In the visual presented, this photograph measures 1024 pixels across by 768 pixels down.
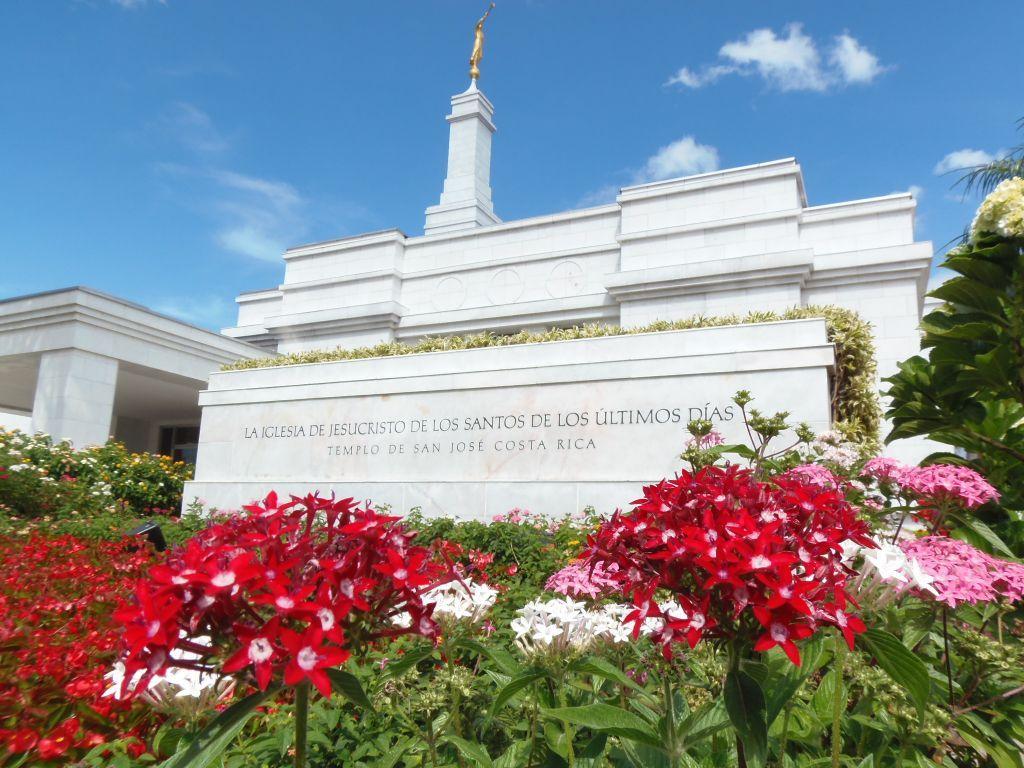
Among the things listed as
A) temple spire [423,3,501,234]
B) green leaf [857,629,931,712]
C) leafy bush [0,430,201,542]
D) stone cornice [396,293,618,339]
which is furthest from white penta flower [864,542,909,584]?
temple spire [423,3,501,234]

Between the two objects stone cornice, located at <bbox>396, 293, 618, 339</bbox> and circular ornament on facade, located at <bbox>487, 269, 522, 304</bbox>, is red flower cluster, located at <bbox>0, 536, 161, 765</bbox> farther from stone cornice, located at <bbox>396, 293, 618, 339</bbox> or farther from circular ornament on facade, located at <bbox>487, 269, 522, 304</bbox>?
circular ornament on facade, located at <bbox>487, 269, 522, 304</bbox>

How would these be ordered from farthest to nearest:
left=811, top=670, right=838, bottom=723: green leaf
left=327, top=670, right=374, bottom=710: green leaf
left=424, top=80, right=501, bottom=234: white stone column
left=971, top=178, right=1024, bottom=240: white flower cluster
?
left=424, top=80, right=501, bottom=234: white stone column, left=971, top=178, right=1024, bottom=240: white flower cluster, left=811, top=670, right=838, bottom=723: green leaf, left=327, top=670, right=374, bottom=710: green leaf

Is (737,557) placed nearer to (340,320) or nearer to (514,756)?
A: (514,756)

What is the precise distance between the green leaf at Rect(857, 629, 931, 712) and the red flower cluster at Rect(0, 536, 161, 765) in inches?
102

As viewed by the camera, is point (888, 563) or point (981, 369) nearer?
point (888, 563)

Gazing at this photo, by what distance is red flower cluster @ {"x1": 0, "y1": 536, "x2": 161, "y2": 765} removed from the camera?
2.58 meters

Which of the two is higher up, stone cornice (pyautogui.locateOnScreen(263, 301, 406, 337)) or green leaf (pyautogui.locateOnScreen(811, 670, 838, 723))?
stone cornice (pyautogui.locateOnScreen(263, 301, 406, 337))

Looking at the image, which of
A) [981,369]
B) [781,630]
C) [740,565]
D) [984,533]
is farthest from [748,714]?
[981,369]

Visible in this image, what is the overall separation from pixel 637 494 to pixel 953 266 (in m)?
4.89

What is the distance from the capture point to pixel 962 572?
2088 mm

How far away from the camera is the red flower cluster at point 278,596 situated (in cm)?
128

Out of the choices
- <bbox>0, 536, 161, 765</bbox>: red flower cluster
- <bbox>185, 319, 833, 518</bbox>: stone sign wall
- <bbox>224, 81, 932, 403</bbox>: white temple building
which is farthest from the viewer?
<bbox>224, 81, 932, 403</bbox>: white temple building

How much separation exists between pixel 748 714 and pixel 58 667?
3010 millimetres

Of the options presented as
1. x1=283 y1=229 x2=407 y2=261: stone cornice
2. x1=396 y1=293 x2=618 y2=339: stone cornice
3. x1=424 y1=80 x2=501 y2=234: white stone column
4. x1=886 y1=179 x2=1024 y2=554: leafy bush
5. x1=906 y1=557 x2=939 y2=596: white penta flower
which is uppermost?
x1=424 y1=80 x2=501 y2=234: white stone column
